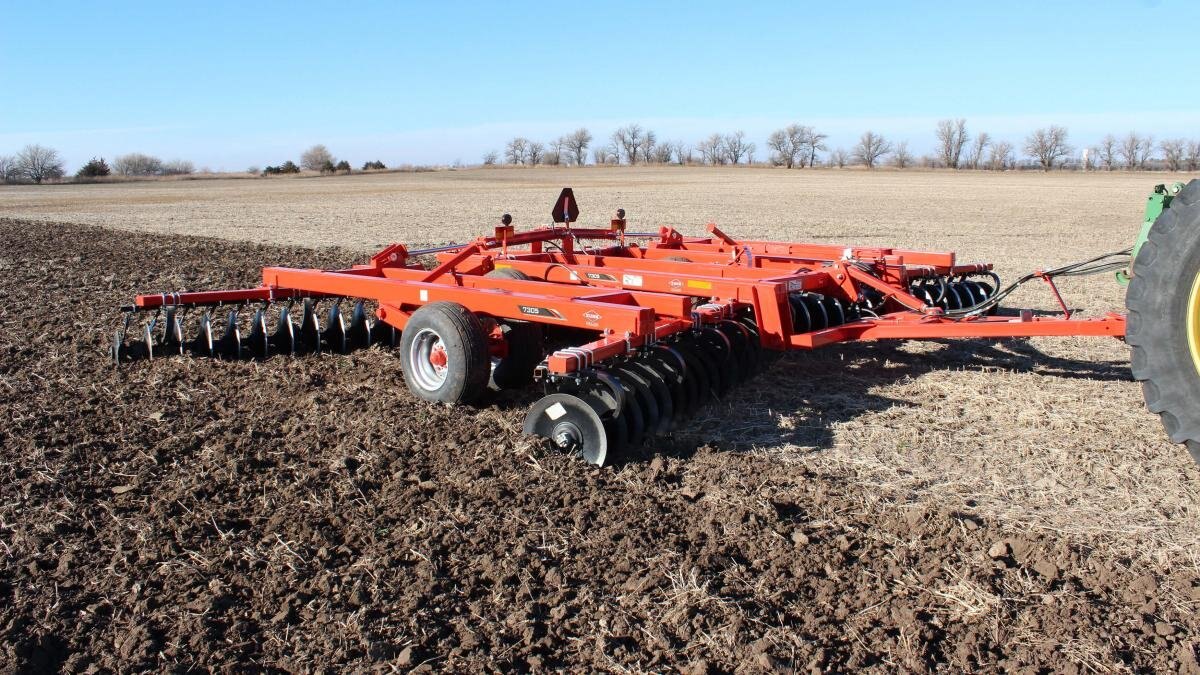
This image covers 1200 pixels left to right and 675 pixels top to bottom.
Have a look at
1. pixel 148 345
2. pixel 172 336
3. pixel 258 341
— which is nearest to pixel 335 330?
pixel 258 341

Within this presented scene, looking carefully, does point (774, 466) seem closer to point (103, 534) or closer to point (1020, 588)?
point (1020, 588)

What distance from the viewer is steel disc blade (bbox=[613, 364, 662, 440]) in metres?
4.80

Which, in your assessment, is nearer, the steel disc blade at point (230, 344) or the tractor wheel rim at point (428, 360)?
the tractor wheel rim at point (428, 360)

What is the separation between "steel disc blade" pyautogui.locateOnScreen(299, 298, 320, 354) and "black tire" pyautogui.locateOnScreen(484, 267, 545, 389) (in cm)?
176

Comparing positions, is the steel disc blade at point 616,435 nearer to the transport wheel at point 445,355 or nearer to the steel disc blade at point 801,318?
the transport wheel at point 445,355

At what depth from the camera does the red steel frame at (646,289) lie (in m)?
5.07

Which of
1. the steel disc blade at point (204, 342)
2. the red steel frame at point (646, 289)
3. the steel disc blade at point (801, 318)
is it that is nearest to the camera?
the red steel frame at point (646, 289)

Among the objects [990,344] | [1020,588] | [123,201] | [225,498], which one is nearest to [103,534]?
[225,498]

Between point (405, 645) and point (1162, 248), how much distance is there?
317 centimetres

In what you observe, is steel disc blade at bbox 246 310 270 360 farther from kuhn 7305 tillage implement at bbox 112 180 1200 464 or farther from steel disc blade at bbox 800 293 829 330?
steel disc blade at bbox 800 293 829 330

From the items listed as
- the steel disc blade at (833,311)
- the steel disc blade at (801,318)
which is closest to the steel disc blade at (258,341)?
the steel disc blade at (801,318)

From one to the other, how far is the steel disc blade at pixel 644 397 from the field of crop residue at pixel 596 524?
0.38 feet

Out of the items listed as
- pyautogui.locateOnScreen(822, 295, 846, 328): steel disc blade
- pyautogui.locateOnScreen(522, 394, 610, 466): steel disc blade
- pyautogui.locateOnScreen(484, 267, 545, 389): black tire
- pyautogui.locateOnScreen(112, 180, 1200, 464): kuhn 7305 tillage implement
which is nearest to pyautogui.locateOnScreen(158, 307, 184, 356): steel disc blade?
pyautogui.locateOnScreen(112, 180, 1200, 464): kuhn 7305 tillage implement

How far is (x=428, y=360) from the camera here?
A: 572cm
